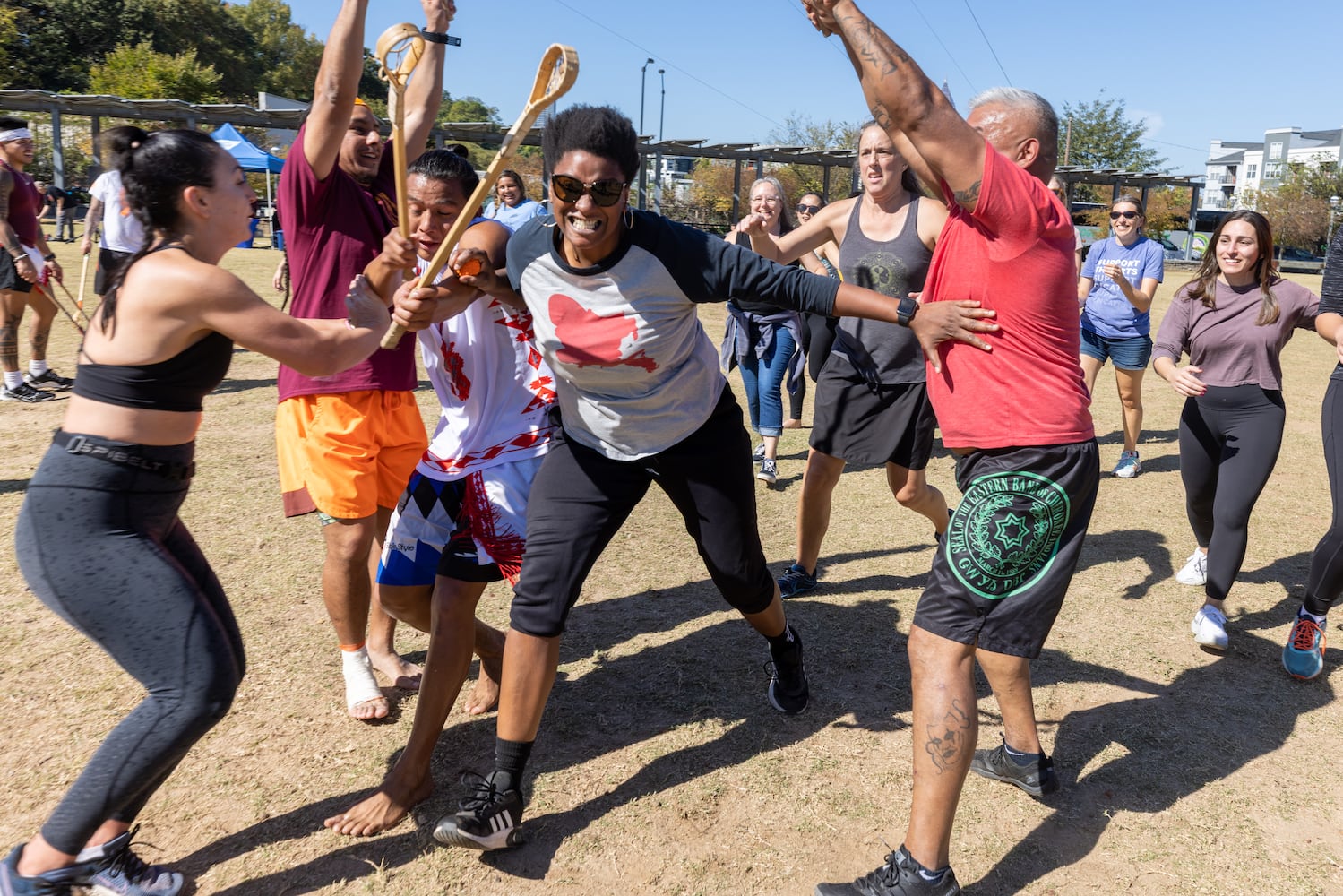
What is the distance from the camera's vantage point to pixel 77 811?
2.23 m

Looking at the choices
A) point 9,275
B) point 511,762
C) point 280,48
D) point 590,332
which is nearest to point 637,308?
point 590,332

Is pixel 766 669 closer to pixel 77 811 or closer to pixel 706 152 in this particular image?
pixel 77 811

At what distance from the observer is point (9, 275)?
24.9 feet

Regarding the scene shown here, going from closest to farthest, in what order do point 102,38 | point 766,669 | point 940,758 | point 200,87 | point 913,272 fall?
point 940,758, point 766,669, point 913,272, point 200,87, point 102,38

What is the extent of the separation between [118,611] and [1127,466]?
692 cm

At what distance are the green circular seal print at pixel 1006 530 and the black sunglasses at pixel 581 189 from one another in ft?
4.32

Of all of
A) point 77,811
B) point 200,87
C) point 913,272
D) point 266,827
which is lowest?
point 266,827

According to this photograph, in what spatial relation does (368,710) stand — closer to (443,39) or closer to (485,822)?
(485,822)

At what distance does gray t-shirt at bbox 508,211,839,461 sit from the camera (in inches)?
108

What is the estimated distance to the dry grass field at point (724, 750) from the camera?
2.72 m

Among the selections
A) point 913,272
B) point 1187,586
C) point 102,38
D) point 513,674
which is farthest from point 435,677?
point 102,38

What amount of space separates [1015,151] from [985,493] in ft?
3.06

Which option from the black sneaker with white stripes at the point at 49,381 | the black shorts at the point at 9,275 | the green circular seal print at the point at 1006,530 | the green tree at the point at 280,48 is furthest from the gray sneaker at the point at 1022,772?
the green tree at the point at 280,48

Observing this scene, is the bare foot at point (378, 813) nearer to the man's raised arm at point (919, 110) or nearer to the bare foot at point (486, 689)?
the bare foot at point (486, 689)
